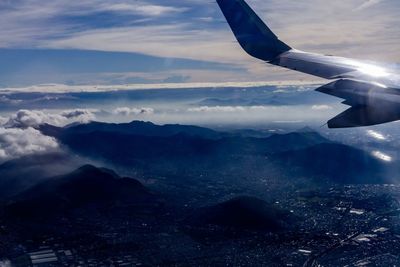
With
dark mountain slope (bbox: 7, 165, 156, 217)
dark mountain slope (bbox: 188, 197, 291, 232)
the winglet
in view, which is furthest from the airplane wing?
dark mountain slope (bbox: 7, 165, 156, 217)

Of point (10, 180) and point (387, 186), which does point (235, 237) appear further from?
point (10, 180)

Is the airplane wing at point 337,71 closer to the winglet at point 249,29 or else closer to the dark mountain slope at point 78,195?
the winglet at point 249,29

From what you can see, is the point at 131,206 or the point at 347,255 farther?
the point at 131,206

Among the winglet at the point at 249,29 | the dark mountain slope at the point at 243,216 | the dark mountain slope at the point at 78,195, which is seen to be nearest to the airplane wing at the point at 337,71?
the winglet at the point at 249,29

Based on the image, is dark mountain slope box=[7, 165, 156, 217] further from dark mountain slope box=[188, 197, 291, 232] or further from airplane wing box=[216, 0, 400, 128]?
airplane wing box=[216, 0, 400, 128]

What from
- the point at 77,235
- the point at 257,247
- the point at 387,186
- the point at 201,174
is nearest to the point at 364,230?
the point at 257,247

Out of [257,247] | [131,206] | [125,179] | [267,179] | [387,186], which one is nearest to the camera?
[257,247]

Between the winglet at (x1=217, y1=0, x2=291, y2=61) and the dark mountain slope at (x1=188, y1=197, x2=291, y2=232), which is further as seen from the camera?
the dark mountain slope at (x1=188, y1=197, x2=291, y2=232)

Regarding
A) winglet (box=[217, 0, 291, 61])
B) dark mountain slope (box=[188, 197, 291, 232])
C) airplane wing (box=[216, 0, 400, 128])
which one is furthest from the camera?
dark mountain slope (box=[188, 197, 291, 232])
